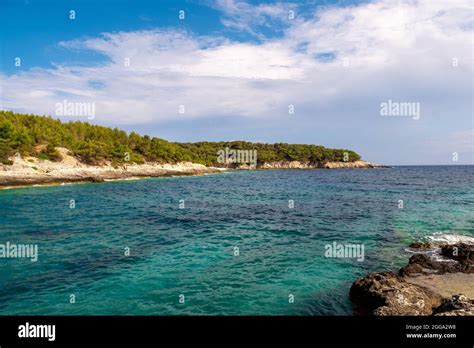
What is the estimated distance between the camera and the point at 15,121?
100000mm

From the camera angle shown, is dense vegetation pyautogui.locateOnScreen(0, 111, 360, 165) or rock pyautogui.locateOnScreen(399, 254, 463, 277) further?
dense vegetation pyautogui.locateOnScreen(0, 111, 360, 165)

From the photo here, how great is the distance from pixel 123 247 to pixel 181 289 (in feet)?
28.7

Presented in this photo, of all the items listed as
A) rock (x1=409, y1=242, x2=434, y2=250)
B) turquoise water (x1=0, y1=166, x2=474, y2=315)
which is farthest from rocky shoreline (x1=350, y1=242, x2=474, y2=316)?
rock (x1=409, y1=242, x2=434, y2=250)

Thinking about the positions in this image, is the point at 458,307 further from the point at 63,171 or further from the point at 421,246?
the point at 63,171

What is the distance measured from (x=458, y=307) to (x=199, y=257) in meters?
12.8

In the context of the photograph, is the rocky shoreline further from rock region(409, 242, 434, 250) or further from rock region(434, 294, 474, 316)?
rock region(409, 242, 434, 250)
